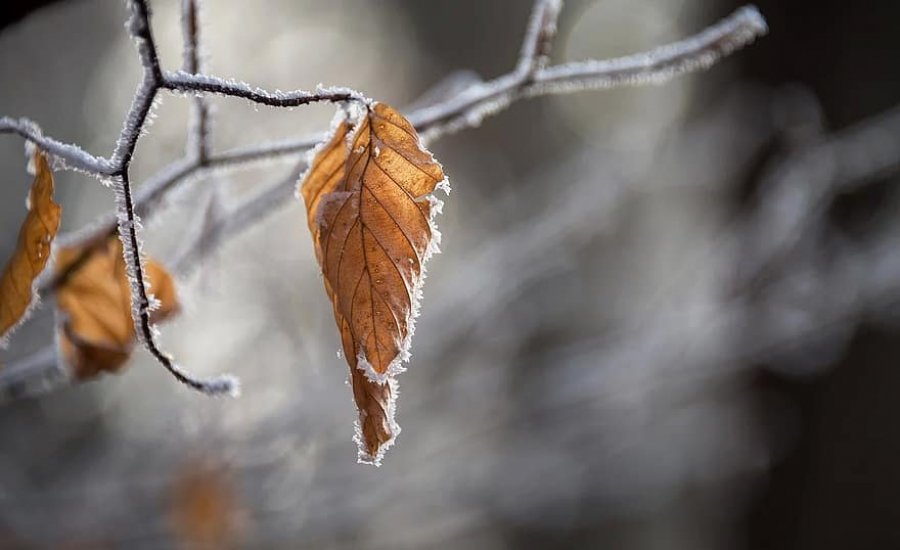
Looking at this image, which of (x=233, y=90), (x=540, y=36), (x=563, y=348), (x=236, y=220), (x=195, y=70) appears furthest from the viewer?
(x=563, y=348)

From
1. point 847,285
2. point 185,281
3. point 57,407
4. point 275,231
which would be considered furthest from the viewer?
point 57,407

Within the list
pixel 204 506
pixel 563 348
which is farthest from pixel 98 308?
pixel 563 348

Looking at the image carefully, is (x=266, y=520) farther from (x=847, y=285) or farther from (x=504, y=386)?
(x=847, y=285)

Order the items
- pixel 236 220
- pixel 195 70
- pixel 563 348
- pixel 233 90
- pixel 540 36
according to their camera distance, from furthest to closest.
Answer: pixel 563 348
pixel 236 220
pixel 540 36
pixel 195 70
pixel 233 90

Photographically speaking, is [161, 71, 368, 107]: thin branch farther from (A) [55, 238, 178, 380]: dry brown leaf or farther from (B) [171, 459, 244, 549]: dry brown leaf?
(B) [171, 459, 244, 549]: dry brown leaf

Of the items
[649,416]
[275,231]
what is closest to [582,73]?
[275,231]

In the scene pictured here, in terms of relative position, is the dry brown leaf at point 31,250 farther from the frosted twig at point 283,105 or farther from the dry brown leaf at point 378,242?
the dry brown leaf at point 378,242

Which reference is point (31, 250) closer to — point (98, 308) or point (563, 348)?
point (98, 308)

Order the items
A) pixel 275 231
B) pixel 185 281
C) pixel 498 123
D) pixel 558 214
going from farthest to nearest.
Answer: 1. pixel 498 123
2. pixel 275 231
3. pixel 558 214
4. pixel 185 281
